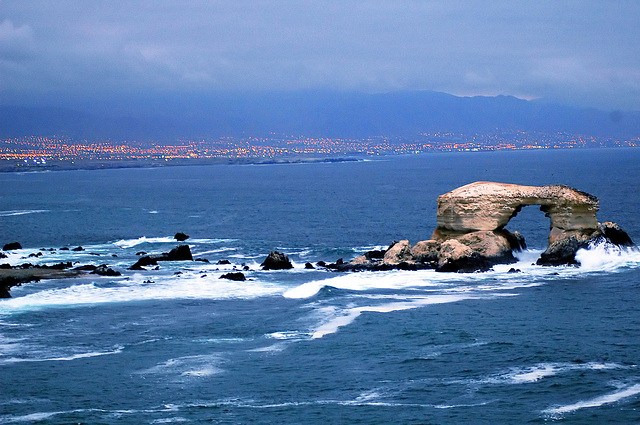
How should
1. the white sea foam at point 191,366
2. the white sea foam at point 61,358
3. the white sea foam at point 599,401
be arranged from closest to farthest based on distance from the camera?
the white sea foam at point 599,401 → the white sea foam at point 191,366 → the white sea foam at point 61,358

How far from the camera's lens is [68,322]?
112 ft

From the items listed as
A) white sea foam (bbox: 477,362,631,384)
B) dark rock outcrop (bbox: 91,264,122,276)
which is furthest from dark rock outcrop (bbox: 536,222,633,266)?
dark rock outcrop (bbox: 91,264,122,276)

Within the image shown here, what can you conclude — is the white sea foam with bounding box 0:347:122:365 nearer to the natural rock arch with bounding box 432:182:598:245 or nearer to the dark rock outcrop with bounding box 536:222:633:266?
the natural rock arch with bounding box 432:182:598:245

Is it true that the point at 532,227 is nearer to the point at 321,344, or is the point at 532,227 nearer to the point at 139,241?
Answer: the point at 139,241

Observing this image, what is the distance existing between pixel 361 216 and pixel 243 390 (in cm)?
6159

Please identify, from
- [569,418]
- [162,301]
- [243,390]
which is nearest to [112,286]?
[162,301]

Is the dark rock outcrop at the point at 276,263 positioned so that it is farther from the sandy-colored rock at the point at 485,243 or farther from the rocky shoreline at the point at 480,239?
the sandy-colored rock at the point at 485,243

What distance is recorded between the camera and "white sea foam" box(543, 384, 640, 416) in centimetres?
2178

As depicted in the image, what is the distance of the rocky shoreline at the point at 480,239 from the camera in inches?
1838

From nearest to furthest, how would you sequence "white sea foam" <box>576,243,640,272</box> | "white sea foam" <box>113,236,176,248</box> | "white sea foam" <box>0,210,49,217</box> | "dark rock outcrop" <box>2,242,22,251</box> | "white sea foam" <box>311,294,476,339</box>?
"white sea foam" <box>311,294,476,339</box> < "white sea foam" <box>576,243,640,272</box> < "dark rock outcrop" <box>2,242,22,251</box> < "white sea foam" <box>113,236,176,248</box> < "white sea foam" <box>0,210,49,217</box>

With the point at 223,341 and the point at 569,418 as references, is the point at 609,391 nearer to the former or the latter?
the point at 569,418

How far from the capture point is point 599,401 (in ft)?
73.6

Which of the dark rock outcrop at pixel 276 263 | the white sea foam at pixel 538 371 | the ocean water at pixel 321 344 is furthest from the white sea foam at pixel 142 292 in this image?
the white sea foam at pixel 538 371

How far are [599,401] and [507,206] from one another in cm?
2666
